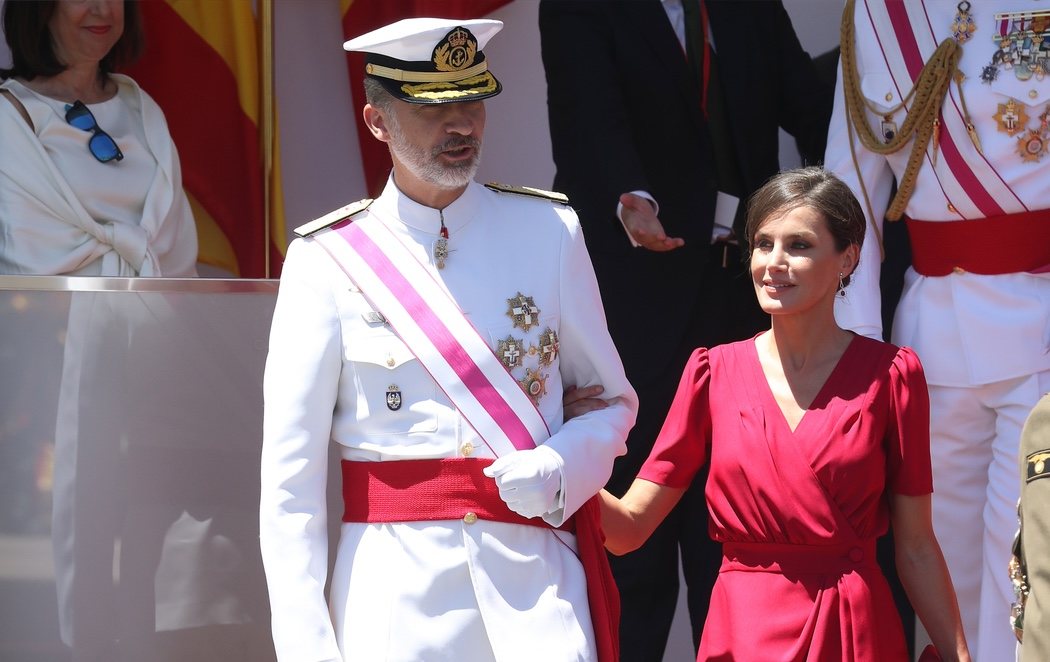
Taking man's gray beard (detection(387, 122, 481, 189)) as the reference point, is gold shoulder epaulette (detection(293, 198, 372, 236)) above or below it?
below

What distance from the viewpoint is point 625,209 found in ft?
13.5

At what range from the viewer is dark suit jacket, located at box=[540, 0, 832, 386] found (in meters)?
4.32

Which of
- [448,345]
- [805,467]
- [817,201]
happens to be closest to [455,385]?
[448,345]

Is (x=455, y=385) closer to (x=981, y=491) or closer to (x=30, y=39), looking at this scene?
(x=981, y=491)

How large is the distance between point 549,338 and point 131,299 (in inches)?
52.1

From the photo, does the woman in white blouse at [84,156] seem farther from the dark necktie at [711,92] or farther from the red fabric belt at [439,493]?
the red fabric belt at [439,493]

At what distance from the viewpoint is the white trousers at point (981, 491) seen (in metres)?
3.89

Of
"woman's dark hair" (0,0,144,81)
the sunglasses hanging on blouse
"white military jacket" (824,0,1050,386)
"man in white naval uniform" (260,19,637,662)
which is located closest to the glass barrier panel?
the sunglasses hanging on blouse

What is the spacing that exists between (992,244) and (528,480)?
67.8 inches

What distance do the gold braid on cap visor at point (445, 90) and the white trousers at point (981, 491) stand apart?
168 cm

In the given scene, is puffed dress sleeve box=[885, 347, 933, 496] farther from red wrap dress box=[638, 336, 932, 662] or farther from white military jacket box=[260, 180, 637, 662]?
white military jacket box=[260, 180, 637, 662]

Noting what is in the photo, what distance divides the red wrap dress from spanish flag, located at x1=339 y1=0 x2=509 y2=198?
238cm

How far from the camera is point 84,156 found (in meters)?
4.31

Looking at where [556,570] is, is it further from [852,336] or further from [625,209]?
[625,209]
